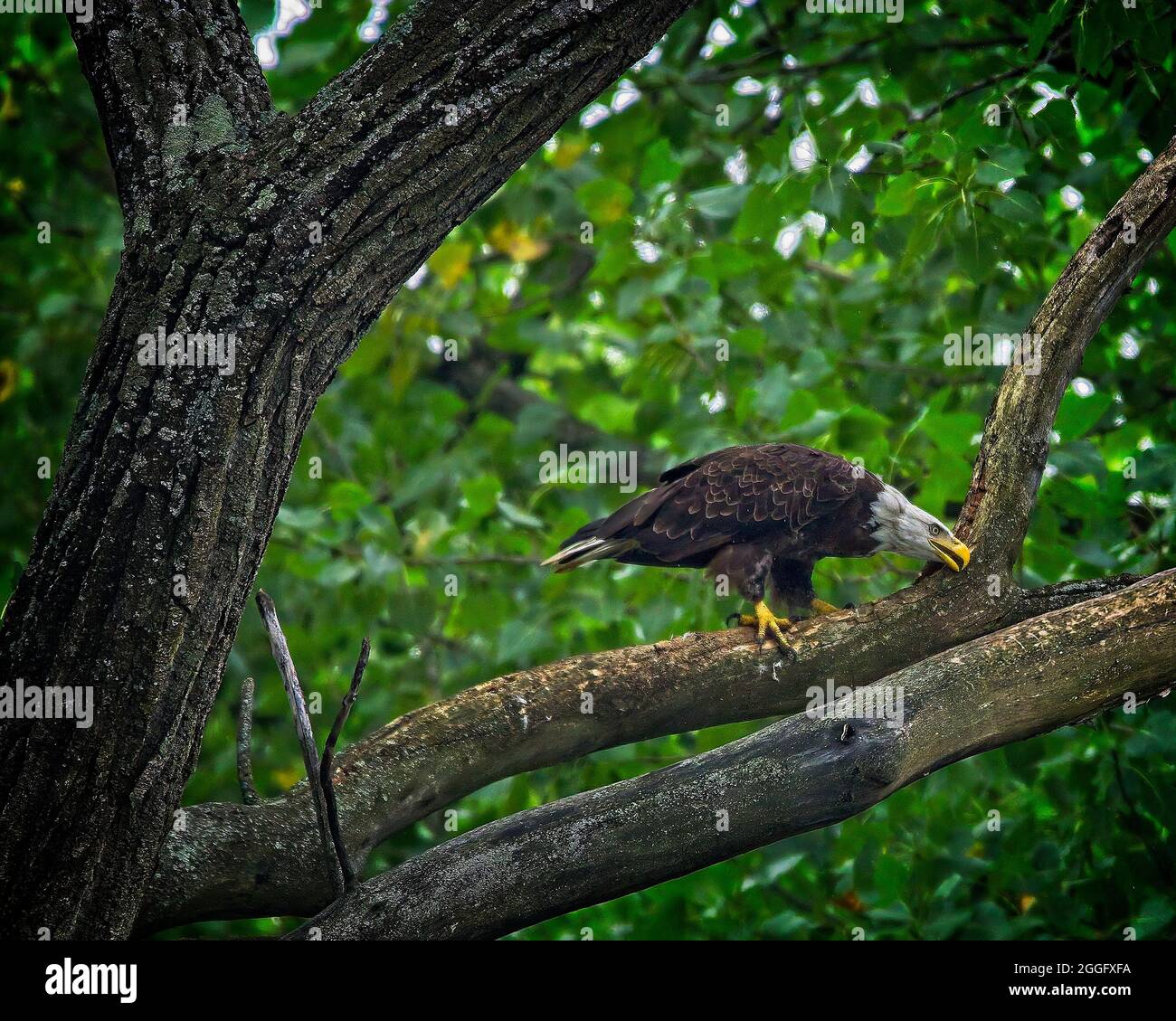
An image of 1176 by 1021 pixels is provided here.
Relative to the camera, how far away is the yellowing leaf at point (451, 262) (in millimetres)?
7078

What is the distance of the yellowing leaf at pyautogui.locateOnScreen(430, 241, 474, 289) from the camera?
23.2ft

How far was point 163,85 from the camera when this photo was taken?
8.71 feet

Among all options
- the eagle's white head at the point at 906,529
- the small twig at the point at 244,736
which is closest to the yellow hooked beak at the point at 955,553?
the eagle's white head at the point at 906,529

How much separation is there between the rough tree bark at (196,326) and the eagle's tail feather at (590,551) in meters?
2.07

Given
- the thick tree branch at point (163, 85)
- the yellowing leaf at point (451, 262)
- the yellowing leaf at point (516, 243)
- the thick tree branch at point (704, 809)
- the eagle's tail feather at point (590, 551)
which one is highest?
the yellowing leaf at point (516, 243)

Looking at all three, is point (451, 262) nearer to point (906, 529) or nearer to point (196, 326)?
point (906, 529)

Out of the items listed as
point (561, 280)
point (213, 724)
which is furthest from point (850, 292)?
point (213, 724)

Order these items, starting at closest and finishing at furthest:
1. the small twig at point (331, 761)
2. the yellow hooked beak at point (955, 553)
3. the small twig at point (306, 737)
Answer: the small twig at point (331, 761) → the small twig at point (306, 737) → the yellow hooked beak at point (955, 553)

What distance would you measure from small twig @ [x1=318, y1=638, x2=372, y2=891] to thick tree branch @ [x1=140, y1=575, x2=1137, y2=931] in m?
0.55

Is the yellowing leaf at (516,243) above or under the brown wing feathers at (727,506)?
above

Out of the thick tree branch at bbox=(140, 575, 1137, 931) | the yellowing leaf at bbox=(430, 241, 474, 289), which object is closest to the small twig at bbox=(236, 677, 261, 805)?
the thick tree branch at bbox=(140, 575, 1137, 931)

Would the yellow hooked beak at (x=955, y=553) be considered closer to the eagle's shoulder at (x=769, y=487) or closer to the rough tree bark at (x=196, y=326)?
the eagle's shoulder at (x=769, y=487)

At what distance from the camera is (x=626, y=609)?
6.31 meters
